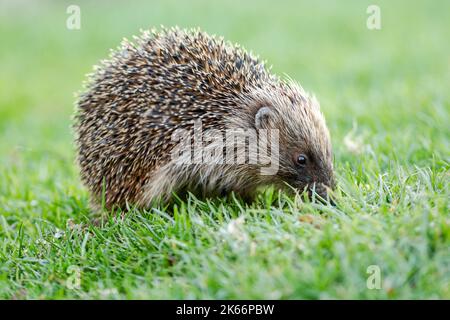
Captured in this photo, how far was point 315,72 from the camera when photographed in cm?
1459

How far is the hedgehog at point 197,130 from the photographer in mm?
6973

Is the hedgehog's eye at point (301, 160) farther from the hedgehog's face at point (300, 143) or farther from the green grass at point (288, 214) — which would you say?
the green grass at point (288, 214)

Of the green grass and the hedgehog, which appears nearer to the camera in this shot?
the green grass

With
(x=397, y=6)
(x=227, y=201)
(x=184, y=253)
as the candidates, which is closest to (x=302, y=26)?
(x=397, y=6)

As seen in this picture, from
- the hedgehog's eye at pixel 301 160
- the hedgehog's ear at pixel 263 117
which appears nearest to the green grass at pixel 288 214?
the hedgehog's eye at pixel 301 160

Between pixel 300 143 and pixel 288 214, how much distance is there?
134 cm

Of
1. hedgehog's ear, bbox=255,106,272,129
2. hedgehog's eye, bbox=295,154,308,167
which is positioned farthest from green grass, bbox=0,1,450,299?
hedgehog's ear, bbox=255,106,272,129

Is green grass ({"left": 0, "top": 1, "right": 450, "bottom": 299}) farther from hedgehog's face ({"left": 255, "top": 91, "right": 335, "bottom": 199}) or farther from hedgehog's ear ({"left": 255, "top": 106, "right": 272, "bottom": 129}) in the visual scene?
hedgehog's ear ({"left": 255, "top": 106, "right": 272, "bottom": 129})

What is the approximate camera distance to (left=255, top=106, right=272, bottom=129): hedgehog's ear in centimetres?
704

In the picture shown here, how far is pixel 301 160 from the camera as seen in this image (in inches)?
273
